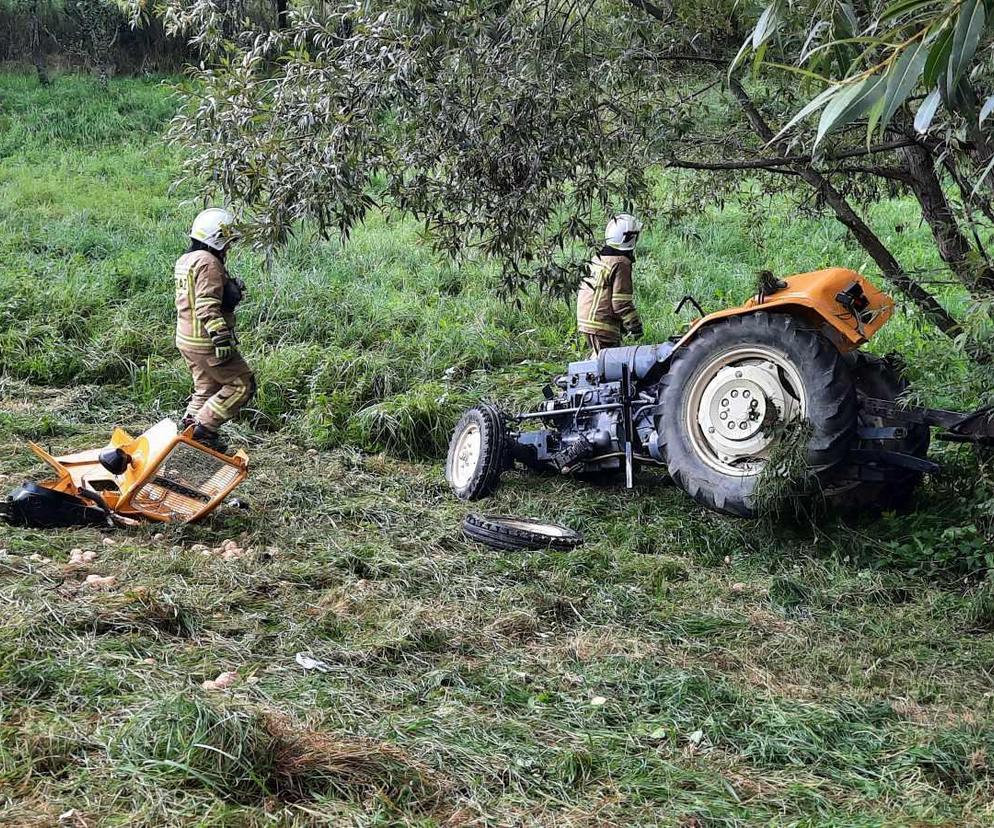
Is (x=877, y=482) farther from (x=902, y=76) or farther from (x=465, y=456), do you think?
(x=902, y=76)

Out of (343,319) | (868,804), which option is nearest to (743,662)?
(868,804)

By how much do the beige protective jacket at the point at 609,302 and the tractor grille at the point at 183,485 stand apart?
3.40 meters

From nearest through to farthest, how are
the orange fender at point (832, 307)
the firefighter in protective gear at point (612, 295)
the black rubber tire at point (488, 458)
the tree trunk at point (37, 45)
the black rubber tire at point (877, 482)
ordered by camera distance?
the orange fender at point (832, 307)
the black rubber tire at point (877, 482)
the black rubber tire at point (488, 458)
the firefighter in protective gear at point (612, 295)
the tree trunk at point (37, 45)

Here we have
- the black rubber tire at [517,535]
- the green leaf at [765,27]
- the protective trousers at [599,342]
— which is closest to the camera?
the green leaf at [765,27]

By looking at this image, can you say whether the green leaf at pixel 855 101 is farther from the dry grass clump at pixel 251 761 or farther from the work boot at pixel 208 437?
the work boot at pixel 208 437

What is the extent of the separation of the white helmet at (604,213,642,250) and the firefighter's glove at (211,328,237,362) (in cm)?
298

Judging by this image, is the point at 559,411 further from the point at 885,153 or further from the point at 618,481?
the point at 885,153

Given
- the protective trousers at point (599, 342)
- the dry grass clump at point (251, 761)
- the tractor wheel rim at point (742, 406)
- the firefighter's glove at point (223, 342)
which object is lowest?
the dry grass clump at point (251, 761)

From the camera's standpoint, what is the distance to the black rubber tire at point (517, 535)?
5625 millimetres

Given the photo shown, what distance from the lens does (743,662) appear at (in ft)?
13.7

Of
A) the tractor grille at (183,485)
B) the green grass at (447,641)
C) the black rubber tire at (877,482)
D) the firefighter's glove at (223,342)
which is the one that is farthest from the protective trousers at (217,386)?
the black rubber tire at (877,482)

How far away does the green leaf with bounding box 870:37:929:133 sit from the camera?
6.79 feet

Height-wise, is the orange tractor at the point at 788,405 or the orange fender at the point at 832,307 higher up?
the orange fender at the point at 832,307

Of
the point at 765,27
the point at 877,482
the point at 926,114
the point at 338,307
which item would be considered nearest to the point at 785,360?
the point at 877,482
